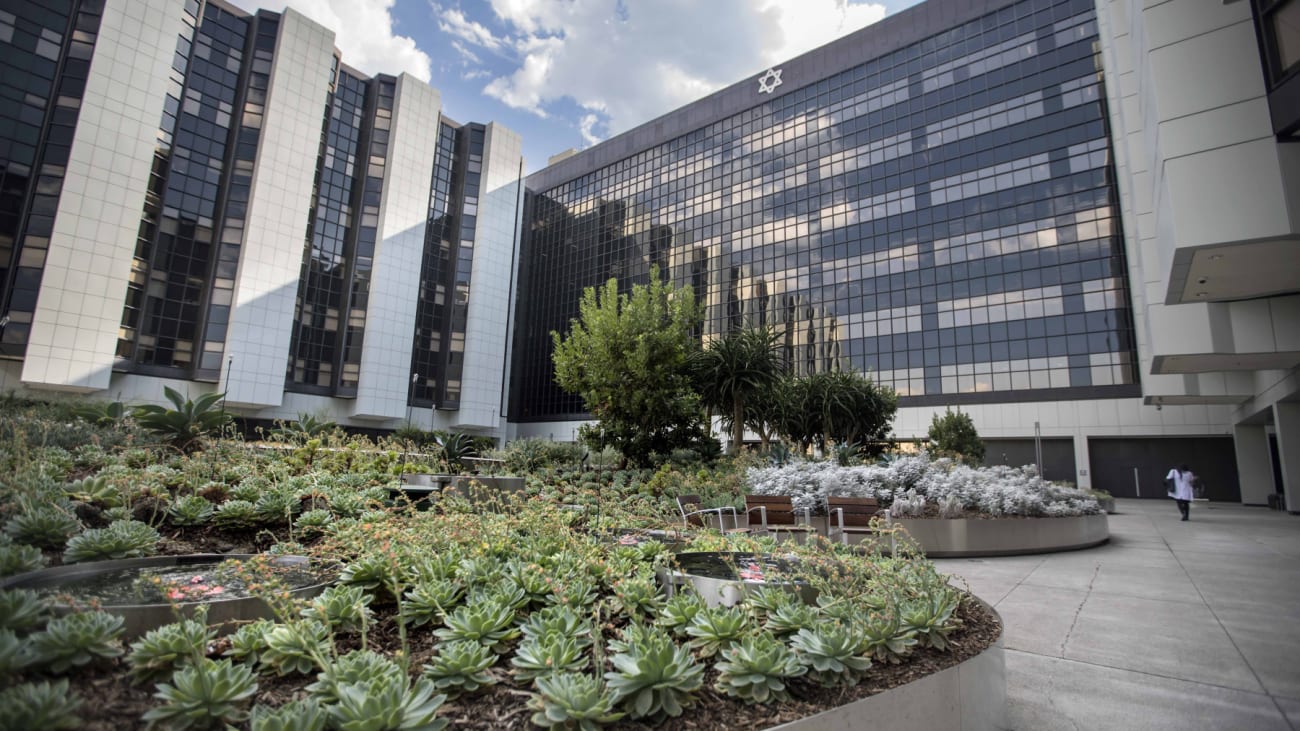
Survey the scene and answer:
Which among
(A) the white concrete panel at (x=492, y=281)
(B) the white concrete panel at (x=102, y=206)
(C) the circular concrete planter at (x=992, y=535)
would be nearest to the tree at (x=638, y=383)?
(C) the circular concrete planter at (x=992, y=535)

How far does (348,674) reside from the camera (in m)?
2.58

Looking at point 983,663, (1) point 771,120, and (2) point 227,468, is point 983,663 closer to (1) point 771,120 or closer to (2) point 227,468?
(2) point 227,468

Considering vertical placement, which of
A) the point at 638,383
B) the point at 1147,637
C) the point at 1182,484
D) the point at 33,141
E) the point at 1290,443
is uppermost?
the point at 33,141

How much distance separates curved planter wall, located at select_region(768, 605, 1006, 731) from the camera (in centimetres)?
271

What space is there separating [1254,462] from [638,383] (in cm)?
3084

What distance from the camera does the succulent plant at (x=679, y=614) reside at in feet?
11.7

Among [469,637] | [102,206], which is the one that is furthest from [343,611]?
[102,206]

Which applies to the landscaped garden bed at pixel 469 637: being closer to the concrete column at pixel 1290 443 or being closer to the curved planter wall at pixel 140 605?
the curved planter wall at pixel 140 605

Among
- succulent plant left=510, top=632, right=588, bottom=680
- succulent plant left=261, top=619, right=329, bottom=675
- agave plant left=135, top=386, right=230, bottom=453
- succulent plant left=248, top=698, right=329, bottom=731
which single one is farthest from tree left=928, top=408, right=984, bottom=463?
succulent plant left=248, top=698, right=329, bottom=731

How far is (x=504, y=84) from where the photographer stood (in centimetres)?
957

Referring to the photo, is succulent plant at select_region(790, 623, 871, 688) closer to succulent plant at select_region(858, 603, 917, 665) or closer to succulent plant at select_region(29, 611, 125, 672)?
succulent plant at select_region(858, 603, 917, 665)

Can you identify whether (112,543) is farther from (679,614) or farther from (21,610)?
(679,614)

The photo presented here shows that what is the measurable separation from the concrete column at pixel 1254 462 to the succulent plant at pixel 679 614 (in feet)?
119

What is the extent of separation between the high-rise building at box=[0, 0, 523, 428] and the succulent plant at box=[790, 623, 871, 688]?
48234 mm
